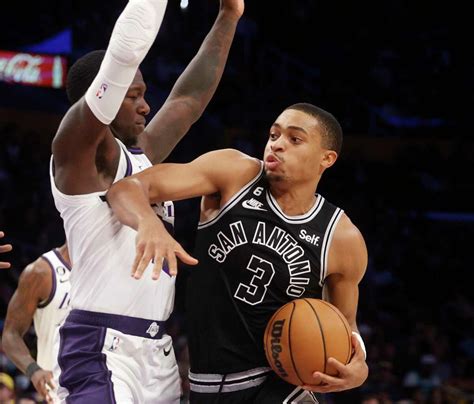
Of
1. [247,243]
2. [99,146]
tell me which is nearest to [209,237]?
[247,243]

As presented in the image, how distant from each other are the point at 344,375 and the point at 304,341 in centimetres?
24

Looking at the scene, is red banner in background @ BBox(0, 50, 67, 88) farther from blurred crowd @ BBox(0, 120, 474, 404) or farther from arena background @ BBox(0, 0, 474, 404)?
blurred crowd @ BBox(0, 120, 474, 404)

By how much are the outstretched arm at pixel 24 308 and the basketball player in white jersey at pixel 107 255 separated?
201cm

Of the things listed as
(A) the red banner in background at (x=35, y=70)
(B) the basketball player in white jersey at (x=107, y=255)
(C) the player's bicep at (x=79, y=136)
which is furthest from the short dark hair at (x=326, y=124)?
(A) the red banner in background at (x=35, y=70)

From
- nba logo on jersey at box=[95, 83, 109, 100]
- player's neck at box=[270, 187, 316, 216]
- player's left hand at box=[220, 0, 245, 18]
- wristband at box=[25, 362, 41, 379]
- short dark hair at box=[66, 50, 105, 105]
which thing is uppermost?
player's left hand at box=[220, 0, 245, 18]

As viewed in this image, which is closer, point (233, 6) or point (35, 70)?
point (233, 6)

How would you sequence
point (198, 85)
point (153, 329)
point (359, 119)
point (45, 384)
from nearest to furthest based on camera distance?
point (153, 329)
point (198, 85)
point (45, 384)
point (359, 119)

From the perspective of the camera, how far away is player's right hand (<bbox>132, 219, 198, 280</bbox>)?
3064 mm

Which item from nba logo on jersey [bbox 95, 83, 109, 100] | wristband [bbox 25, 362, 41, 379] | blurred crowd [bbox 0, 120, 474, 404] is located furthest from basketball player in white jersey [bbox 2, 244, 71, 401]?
blurred crowd [bbox 0, 120, 474, 404]

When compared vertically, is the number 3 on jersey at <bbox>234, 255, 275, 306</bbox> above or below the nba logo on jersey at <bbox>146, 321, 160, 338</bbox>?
above

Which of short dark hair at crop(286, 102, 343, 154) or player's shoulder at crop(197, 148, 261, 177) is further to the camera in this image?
short dark hair at crop(286, 102, 343, 154)

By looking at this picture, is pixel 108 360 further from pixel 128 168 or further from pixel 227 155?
pixel 227 155

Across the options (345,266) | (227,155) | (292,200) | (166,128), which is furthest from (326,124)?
(166,128)

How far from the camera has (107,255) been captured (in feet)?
12.2
